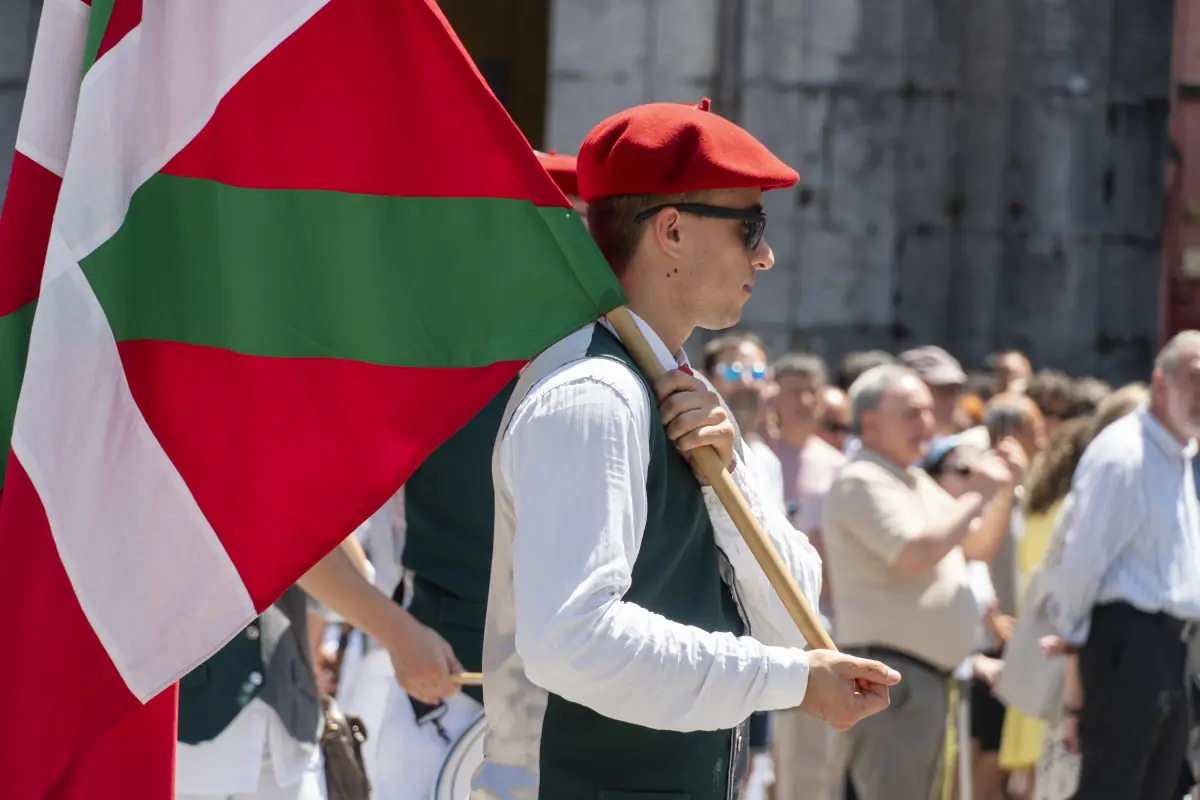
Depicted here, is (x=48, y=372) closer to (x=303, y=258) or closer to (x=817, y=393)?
(x=303, y=258)

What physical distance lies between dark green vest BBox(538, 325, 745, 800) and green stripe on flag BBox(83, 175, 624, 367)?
0.29m

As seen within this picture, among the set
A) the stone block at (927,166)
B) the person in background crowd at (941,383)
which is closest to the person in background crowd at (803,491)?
the person in background crowd at (941,383)

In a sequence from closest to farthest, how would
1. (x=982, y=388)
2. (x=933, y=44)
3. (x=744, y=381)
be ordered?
(x=744, y=381) → (x=982, y=388) → (x=933, y=44)

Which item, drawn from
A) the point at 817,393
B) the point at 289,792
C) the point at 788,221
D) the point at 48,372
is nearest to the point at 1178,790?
the point at 817,393

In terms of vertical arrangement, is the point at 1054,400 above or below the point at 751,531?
below

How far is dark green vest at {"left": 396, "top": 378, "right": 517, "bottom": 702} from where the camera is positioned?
13.5ft

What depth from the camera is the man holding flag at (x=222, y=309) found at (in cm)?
295

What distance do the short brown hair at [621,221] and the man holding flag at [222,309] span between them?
2.4 inches

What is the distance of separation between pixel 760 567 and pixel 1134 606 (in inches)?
143

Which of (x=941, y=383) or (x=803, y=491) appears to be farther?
(x=941, y=383)

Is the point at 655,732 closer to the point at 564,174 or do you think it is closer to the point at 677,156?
the point at 677,156

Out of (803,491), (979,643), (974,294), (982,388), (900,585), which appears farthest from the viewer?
(974,294)

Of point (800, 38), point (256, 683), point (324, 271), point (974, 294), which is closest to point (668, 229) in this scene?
point (324, 271)

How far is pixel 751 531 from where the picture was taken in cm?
283
